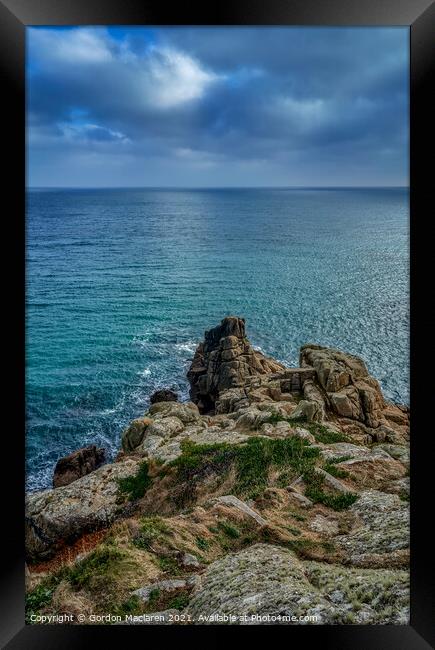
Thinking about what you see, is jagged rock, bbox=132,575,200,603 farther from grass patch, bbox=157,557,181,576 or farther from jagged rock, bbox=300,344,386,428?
jagged rock, bbox=300,344,386,428

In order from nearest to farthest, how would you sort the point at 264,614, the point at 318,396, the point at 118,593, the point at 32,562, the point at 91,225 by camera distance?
the point at 264,614 → the point at 118,593 → the point at 32,562 → the point at 318,396 → the point at 91,225

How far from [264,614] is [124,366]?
7885 mm

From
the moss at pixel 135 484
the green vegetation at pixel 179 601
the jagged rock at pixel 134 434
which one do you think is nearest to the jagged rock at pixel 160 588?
the green vegetation at pixel 179 601

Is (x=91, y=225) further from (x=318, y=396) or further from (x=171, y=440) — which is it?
(x=318, y=396)

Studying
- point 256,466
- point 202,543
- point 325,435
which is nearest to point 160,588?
point 202,543

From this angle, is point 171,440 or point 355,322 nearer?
point 171,440

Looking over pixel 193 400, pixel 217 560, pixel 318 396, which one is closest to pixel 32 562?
pixel 217 560

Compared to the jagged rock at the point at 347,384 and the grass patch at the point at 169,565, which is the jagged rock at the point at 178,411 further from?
the grass patch at the point at 169,565

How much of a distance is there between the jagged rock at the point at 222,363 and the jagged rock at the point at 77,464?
323 centimetres

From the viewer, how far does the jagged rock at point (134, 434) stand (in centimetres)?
1180

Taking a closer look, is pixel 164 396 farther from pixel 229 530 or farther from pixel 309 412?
pixel 229 530

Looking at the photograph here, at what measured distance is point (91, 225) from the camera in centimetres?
1544

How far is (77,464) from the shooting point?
11.8m

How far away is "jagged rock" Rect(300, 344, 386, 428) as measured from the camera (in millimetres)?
11867
